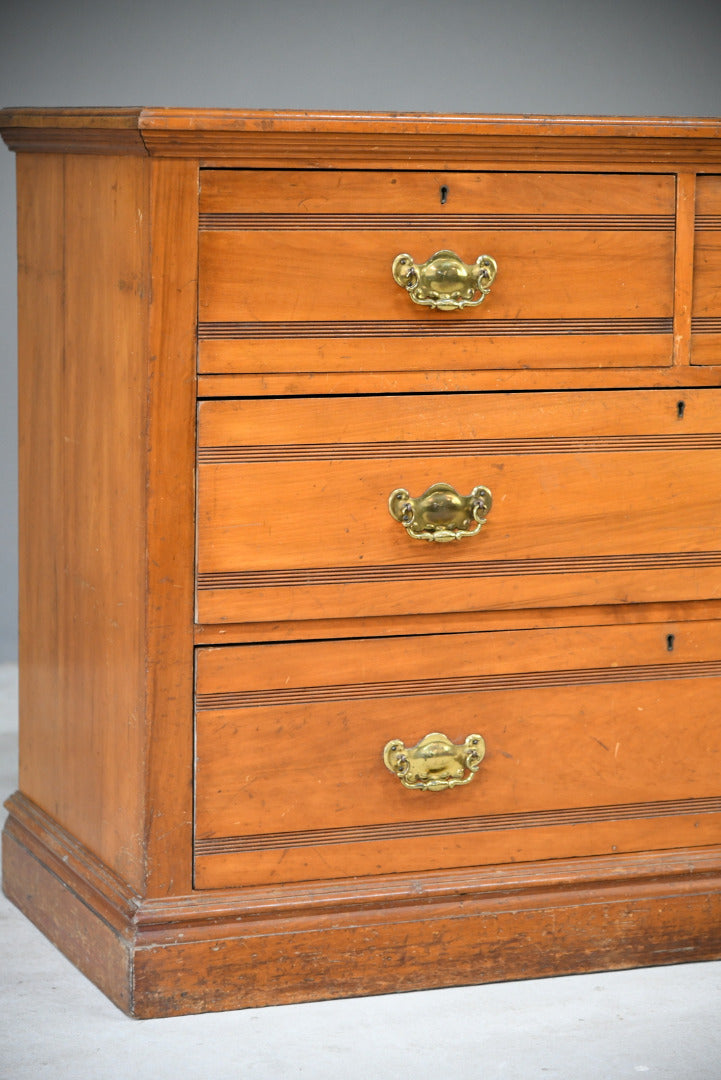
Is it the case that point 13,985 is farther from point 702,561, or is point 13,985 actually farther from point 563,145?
point 563,145

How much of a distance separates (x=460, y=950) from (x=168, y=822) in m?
0.41

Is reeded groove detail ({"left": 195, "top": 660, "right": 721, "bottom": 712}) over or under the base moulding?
over

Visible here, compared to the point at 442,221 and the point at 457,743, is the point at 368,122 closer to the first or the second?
the point at 442,221

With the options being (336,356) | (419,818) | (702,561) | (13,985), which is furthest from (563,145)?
(13,985)

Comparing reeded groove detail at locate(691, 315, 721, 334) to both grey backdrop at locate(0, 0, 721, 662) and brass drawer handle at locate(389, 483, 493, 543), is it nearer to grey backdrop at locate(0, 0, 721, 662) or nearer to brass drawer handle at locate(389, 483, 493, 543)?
brass drawer handle at locate(389, 483, 493, 543)

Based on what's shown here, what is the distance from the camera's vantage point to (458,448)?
198 centimetres

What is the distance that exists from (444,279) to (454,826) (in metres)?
0.67

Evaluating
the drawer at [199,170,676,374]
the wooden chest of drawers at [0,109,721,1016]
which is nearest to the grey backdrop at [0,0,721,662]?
the wooden chest of drawers at [0,109,721,1016]

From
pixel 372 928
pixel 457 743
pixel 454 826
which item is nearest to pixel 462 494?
pixel 457 743

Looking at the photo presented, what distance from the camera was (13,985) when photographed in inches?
79.9

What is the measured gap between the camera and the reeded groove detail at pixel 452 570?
1924 millimetres

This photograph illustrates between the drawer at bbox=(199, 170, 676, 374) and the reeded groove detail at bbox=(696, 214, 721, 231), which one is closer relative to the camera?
the drawer at bbox=(199, 170, 676, 374)

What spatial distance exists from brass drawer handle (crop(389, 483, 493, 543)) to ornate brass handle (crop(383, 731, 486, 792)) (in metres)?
0.25

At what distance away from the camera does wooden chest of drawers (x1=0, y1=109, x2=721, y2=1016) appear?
1.89 meters
